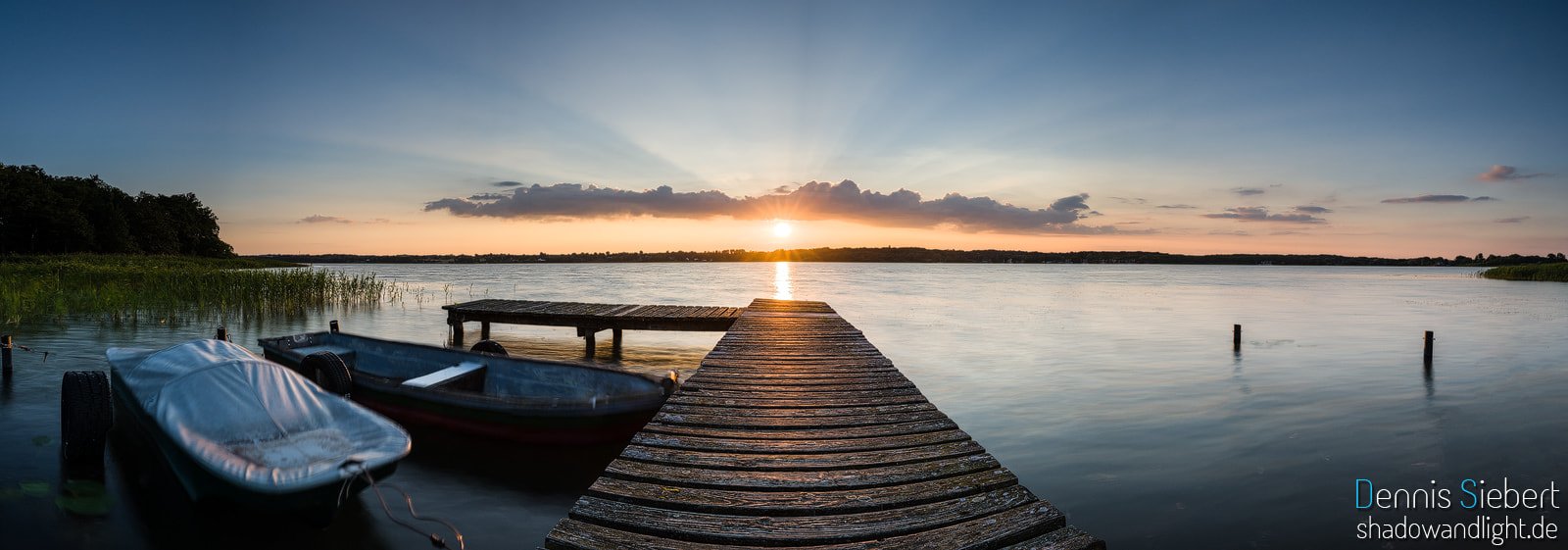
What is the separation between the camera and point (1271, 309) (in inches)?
1302

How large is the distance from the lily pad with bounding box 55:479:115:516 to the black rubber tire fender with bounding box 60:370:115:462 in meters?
0.39

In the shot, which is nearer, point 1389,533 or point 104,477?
point 1389,533

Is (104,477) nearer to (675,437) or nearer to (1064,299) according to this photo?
(675,437)

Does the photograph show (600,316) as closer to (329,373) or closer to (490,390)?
(490,390)

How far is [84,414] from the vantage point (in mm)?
7449

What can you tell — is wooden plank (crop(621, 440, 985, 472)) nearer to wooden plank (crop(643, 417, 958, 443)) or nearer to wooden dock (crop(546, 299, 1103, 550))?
wooden dock (crop(546, 299, 1103, 550))

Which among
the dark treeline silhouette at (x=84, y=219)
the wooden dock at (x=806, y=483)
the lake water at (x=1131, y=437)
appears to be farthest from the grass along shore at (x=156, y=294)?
the dark treeline silhouette at (x=84, y=219)

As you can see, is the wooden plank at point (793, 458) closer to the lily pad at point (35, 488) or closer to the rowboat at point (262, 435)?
the rowboat at point (262, 435)

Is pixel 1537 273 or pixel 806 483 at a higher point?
pixel 1537 273

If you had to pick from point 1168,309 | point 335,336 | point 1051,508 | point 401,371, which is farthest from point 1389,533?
point 1168,309

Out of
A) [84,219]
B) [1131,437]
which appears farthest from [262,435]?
[84,219]

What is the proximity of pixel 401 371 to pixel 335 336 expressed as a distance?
1.97 metres

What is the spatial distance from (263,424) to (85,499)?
330 centimetres

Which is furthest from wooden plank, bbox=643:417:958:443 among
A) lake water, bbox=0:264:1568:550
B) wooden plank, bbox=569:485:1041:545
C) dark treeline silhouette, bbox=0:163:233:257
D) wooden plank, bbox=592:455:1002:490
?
dark treeline silhouette, bbox=0:163:233:257
